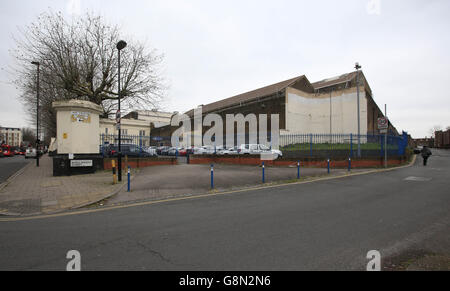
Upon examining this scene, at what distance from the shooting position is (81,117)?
12.5m

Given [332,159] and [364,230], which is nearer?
[364,230]

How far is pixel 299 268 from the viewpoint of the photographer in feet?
9.73

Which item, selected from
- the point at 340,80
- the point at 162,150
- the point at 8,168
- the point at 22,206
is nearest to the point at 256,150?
the point at 162,150

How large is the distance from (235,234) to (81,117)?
11739mm

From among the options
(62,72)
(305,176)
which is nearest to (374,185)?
(305,176)

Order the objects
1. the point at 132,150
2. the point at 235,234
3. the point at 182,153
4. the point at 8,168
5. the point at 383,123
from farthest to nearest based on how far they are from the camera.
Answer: the point at 182,153 → the point at 8,168 → the point at 132,150 → the point at 383,123 → the point at 235,234

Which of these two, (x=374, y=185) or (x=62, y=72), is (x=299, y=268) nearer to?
(x=374, y=185)

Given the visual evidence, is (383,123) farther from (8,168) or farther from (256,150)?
(8,168)

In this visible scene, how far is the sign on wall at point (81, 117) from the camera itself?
483 inches

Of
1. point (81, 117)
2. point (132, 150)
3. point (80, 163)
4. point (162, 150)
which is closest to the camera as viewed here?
point (80, 163)

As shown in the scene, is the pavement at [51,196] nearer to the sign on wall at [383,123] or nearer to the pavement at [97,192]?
the pavement at [97,192]

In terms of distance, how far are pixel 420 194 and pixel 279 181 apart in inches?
186

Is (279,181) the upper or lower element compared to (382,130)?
lower

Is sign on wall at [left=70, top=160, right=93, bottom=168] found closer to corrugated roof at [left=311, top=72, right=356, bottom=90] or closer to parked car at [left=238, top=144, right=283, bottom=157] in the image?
parked car at [left=238, top=144, right=283, bottom=157]
